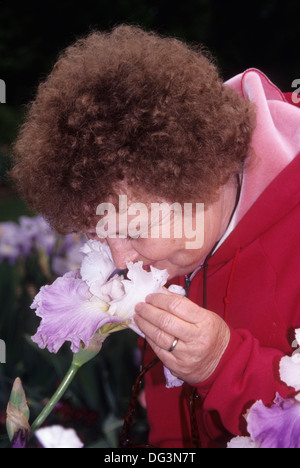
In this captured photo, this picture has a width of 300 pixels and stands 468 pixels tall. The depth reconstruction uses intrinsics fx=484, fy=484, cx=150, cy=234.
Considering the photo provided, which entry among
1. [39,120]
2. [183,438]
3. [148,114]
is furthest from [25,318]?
[148,114]

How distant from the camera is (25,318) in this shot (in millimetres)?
1479

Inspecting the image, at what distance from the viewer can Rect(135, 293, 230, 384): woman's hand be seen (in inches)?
24.6

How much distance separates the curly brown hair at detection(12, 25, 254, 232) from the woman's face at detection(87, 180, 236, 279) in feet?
0.12

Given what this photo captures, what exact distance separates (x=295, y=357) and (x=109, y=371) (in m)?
0.85

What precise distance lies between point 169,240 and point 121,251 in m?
0.08

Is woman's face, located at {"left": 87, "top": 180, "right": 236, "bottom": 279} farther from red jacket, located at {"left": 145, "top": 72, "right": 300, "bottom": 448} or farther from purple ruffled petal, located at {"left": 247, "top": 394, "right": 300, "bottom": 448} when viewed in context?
purple ruffled petal, located at {"left": 247, "top": 394, "right": 300, "bottom": 448}

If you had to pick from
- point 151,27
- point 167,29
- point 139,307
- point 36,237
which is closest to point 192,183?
point 139,307

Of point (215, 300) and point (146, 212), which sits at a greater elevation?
point (146, 212)

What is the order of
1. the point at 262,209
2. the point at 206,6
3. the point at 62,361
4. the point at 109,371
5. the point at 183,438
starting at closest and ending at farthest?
the point at 262,209
the point at 183,438
the point at 62,361
the point at 109,371
the point at 206,6

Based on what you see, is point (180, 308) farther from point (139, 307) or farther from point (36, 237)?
point (36, 237)

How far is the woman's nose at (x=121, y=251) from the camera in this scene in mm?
747

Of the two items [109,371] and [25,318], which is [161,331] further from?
[25,318]

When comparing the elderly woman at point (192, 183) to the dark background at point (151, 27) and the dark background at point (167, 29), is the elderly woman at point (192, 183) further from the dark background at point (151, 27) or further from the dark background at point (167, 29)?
the dark background at point (167, 29)

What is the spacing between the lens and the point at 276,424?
0.53 m
